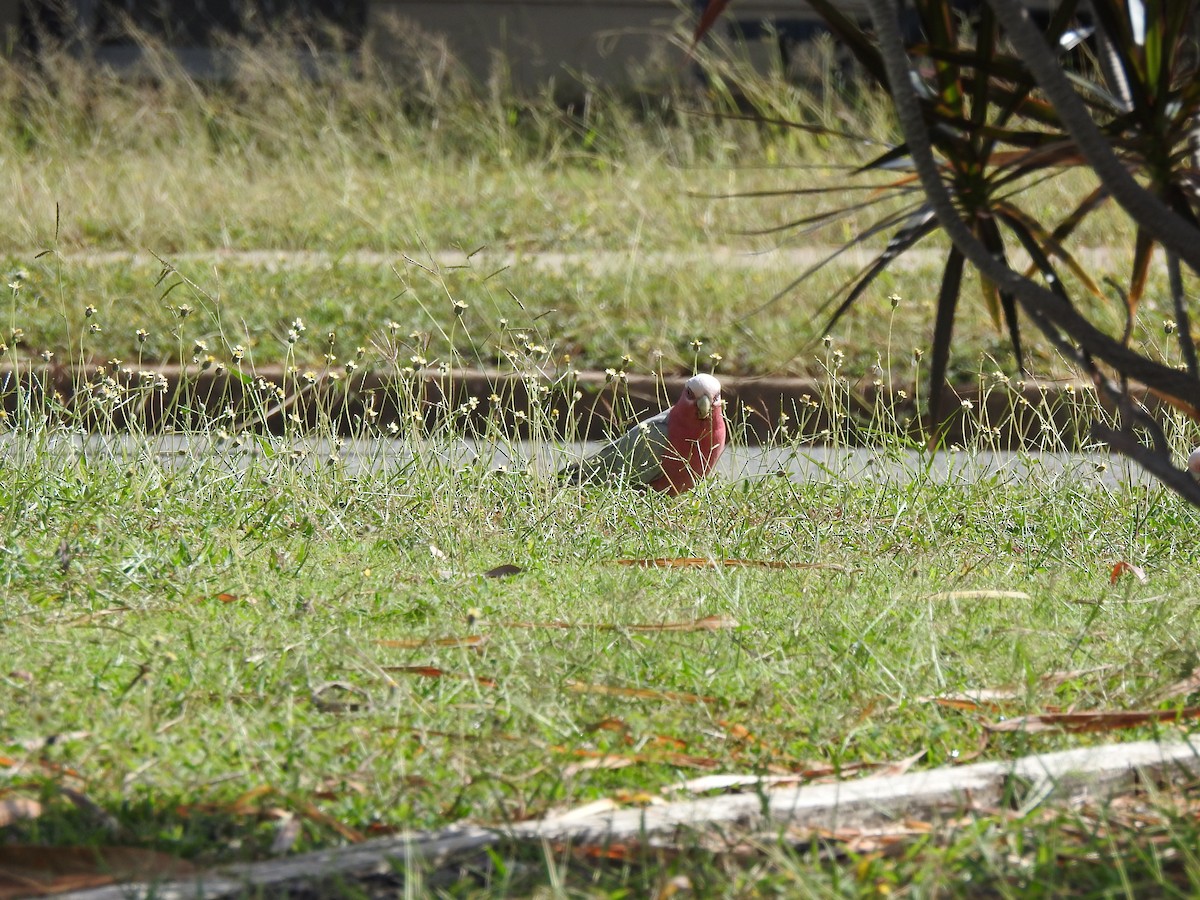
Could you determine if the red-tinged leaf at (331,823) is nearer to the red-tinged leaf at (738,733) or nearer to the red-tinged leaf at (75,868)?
the red-tinged leaf at (75,868)

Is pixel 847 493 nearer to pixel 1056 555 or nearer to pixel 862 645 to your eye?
pixel 1056 555

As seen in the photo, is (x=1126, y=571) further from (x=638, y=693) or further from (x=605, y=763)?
(x=605, y=763)

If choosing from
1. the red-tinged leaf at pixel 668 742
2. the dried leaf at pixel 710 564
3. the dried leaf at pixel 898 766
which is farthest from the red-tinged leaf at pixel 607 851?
the dried leaf at pixel 710 564

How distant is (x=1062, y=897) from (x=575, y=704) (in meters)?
0.94

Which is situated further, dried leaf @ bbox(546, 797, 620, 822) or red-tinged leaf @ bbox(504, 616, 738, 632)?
Answer: red-tinged leaf @ bbox(504, 616, 738, 632)

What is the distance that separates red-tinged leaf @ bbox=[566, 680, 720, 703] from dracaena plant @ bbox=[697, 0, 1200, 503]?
26.6 inches

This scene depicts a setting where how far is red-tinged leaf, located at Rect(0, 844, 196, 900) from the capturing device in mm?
1900

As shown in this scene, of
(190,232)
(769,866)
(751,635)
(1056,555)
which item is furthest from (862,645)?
(190,232)

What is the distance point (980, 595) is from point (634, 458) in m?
1.48

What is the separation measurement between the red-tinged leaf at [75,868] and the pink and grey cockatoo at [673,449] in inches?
99.4

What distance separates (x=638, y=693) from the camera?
101 inches

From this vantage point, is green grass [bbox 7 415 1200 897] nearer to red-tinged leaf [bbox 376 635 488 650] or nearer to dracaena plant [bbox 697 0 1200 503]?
red-tinged leaf [bbox 376 635 488 650]

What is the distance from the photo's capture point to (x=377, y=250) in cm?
879

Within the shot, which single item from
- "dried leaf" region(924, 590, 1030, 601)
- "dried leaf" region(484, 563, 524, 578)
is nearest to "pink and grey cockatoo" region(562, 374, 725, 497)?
"dried leaf" region(484, 563, 524, 578)
